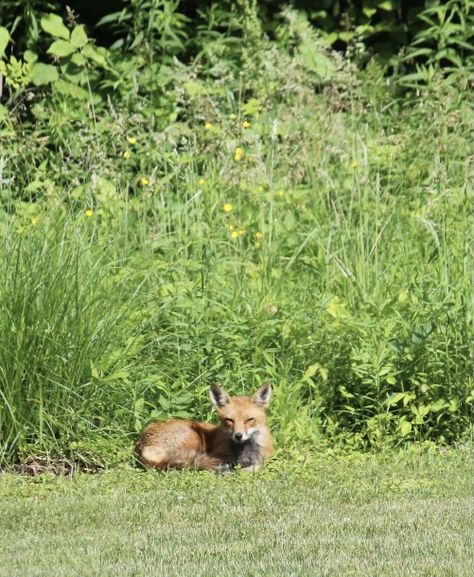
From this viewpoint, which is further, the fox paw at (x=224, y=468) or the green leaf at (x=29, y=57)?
the green leaf at (x=29, y=57)

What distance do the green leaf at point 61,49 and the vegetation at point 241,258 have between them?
2 centimetres

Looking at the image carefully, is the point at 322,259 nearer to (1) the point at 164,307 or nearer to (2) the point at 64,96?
(1) the point at 164,307

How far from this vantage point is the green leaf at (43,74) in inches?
475

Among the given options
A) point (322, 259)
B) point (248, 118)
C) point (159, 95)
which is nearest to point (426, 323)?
point (322, 259)

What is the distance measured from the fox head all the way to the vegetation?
39 centimetres

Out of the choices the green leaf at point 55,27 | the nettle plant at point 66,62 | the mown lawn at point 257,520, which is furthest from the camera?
the green leaf at point 55,27

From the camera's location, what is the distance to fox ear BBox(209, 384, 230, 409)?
792cm

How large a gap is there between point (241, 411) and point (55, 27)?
576 centimetres

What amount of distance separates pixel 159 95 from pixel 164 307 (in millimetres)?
3932

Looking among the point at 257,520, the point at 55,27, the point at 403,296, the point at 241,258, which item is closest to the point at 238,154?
the point at 241,258


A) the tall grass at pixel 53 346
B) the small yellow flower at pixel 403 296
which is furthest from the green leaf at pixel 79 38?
the small yellow flower at pixel 403 296

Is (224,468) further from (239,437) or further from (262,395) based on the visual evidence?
(262,395)

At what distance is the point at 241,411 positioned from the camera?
7.86m

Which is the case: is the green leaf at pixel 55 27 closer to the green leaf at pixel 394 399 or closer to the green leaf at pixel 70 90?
the green leaf at pixel 70 90
